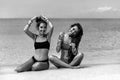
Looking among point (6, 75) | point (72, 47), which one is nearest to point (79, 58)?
point (72, 47)

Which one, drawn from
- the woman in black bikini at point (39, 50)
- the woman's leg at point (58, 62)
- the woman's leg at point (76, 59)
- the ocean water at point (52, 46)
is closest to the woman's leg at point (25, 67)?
the woman in black bikini at point (39, 50)

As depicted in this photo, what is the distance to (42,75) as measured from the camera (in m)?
5.54

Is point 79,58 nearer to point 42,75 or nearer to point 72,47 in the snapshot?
point 72,47

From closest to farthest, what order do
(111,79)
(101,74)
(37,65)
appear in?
(111,79), (101,74), (37,65)

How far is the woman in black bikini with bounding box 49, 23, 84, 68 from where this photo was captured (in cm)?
617

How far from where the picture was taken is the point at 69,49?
6.21 meters

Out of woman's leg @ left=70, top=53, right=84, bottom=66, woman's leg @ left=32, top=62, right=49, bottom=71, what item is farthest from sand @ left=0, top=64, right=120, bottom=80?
woman's leg @ left=70, top=53, right=84, bottom=66

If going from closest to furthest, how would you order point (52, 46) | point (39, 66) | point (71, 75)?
point (71, 75) < point (39, 66) < point (52, 46)

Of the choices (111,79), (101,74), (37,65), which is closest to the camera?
(111,79)

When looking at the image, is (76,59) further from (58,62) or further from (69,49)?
(58,62)

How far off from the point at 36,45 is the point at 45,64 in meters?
0.47

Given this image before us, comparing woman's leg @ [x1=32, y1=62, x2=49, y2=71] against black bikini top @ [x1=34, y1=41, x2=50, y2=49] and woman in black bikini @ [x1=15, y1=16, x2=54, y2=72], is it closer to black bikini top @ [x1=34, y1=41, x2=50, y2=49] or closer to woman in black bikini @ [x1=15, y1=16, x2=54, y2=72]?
woman in black bikini @ [x1=15, y1=16, x2=54, y2=72]

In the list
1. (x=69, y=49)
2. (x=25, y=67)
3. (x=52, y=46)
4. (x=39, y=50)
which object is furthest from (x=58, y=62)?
(x=52, y=46)

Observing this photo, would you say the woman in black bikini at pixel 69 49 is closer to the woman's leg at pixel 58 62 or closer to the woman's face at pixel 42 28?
the woman's leg at pixel 58 62
